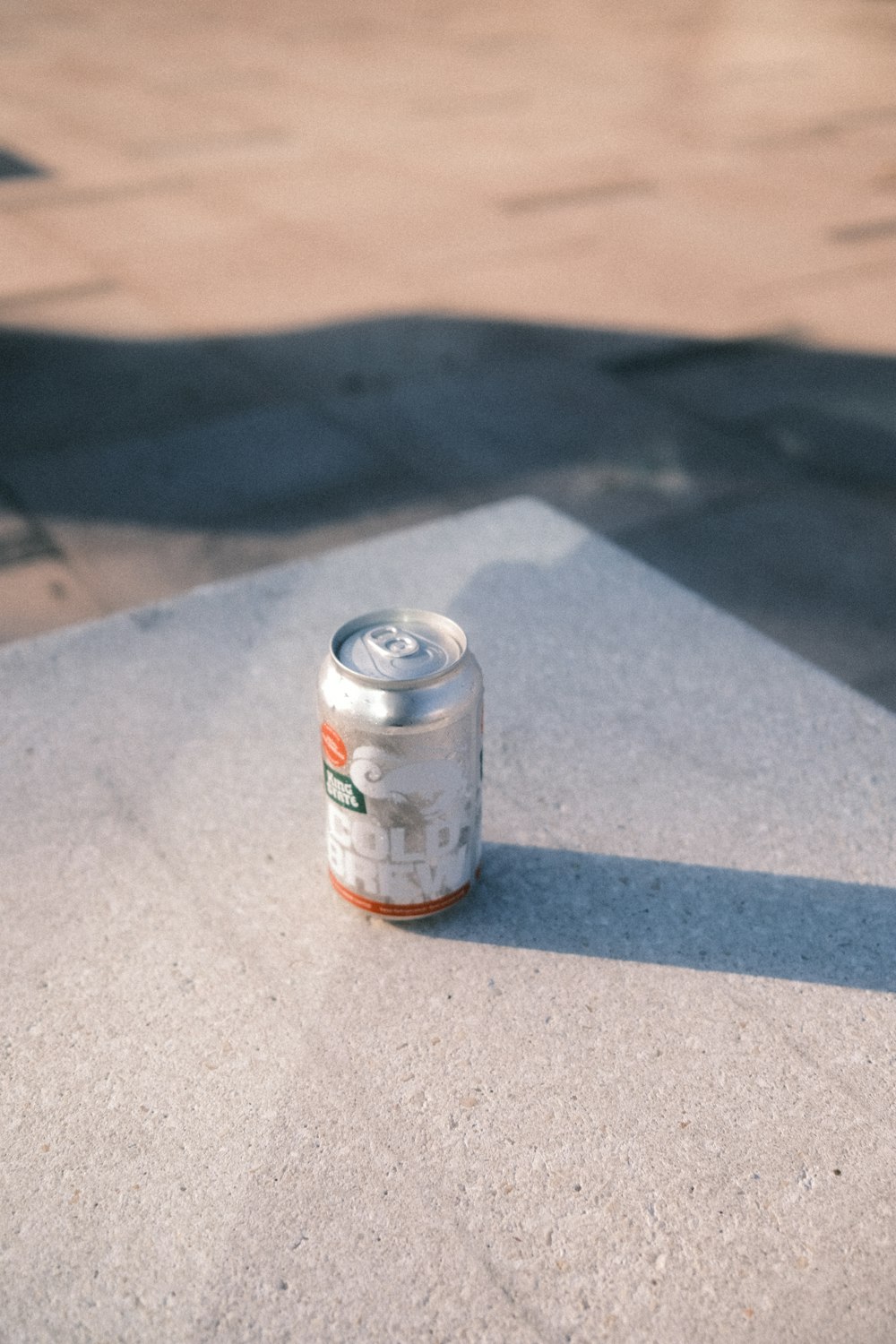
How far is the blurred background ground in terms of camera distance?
493 cm

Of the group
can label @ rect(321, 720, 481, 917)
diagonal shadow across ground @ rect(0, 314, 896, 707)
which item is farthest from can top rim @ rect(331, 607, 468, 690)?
diagonal shadow across ground @ rect(0, 314, 896, 707)

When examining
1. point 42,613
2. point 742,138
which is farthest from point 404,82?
point 42,613

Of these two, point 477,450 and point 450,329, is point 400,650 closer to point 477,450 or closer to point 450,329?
point 477,450

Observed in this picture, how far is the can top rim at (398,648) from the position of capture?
2.63m

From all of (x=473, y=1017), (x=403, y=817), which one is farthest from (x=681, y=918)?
(x=403, y=817)

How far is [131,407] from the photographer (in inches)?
242

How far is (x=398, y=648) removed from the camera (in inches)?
107

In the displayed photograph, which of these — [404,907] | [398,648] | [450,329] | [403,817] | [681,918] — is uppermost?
[398,648]

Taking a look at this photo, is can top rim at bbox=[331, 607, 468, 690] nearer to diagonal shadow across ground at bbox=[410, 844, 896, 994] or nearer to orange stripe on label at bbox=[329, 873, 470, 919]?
orange stripe on label at bbox=[329, 873, 470, 919]

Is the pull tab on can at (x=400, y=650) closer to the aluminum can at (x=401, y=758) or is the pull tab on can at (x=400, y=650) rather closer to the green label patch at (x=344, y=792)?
the aluminum can at (x=401, y=758)

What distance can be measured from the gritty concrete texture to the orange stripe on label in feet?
0.31

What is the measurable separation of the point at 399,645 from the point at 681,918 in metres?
1.04

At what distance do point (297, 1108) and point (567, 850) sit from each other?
3.44ft

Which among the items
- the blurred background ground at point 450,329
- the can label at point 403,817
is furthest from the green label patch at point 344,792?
the blurred background ground at point 450,329
